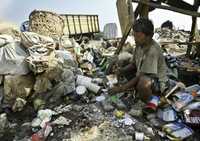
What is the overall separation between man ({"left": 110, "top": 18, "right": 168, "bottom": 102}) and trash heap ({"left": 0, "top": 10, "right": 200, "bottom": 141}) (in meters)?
0.15

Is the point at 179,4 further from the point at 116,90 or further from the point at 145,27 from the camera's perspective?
the point at 116,90

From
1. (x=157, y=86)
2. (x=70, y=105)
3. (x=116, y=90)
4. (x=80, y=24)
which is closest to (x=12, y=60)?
(x=70, y=105)

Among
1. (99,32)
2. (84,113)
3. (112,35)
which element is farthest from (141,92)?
(99,32)

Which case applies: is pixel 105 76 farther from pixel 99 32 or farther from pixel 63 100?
pixel 99 32

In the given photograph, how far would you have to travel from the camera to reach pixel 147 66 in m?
3.33

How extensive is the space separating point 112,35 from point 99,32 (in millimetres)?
2190

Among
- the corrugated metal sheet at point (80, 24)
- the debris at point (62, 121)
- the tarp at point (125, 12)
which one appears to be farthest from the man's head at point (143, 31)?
the corrugated metal sheet at point (80, 24)

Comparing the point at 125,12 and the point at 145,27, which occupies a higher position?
the point at 125,12

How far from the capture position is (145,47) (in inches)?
134

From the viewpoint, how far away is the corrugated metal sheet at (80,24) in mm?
10328

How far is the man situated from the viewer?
3.27 metres

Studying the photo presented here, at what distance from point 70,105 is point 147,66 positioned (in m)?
1.09

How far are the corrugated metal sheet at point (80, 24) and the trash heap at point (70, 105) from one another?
5.74 metres

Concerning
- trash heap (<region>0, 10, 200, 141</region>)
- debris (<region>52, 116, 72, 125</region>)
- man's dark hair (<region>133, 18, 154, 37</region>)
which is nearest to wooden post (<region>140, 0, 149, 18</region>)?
trash heap (<region>0, 10, 200, 141</region>)
